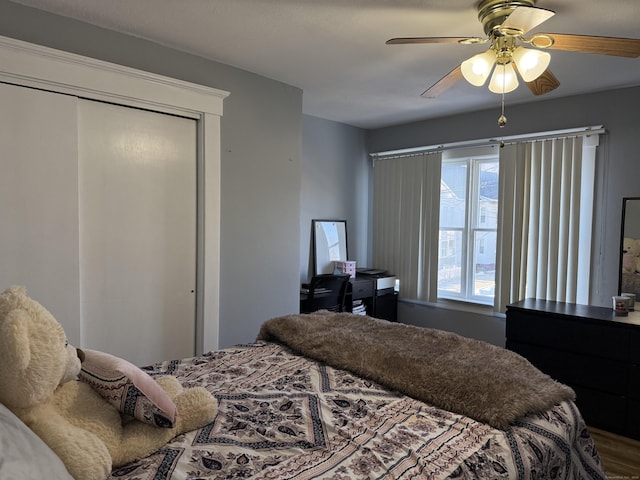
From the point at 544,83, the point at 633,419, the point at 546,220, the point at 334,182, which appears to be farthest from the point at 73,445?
the point at 334,182

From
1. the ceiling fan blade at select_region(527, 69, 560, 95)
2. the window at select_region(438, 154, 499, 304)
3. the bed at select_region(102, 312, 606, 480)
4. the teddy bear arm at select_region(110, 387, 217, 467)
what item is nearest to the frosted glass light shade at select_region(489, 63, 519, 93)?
the ceiling fan blade at select_region(527, 69, 560, 95)

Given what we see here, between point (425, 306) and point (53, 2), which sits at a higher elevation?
point (53, 2)

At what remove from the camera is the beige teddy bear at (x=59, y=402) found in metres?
0.98

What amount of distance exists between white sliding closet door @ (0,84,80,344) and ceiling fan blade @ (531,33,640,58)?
2.35 m

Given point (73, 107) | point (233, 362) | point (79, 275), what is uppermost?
point (73, 107)

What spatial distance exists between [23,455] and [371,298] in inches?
148

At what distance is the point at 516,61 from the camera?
1851 mm

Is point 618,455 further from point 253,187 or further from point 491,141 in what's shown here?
point 253,187

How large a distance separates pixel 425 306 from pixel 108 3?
3776 mm

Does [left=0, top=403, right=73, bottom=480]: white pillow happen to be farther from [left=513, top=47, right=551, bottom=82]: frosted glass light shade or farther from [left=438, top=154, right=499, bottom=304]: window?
[left=438, top=154, right=499, bottom=304]: window

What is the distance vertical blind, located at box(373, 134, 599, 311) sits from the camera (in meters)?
3.46

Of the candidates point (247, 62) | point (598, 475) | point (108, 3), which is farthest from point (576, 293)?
point (108, 3)

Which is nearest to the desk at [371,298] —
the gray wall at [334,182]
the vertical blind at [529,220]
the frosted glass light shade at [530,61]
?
the vertical blind at [529,220]

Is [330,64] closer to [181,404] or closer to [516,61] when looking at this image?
[516,61]
